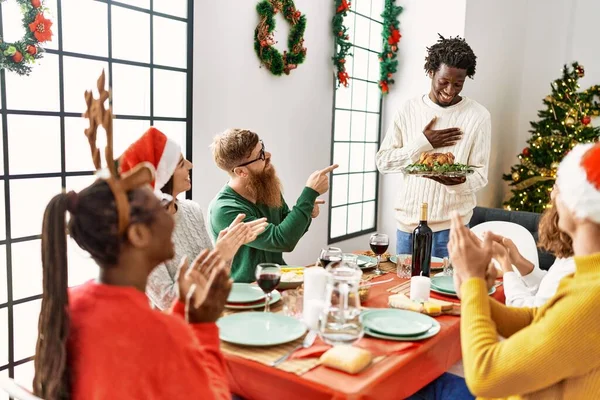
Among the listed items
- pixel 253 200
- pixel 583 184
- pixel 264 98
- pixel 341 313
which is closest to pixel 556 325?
pixel 583 184

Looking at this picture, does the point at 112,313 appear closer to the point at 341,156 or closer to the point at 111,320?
the point at 111,320

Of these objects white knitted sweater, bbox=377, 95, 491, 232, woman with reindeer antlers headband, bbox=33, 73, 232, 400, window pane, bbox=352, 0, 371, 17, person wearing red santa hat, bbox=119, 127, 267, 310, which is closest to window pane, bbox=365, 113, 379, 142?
window pane, bbox=352, 0, 371, 17

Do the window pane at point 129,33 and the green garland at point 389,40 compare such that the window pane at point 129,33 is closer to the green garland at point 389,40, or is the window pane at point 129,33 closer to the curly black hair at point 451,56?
the curly black hair at point 451,56

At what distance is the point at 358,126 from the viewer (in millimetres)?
4762

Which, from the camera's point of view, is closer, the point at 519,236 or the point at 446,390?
the point at 446,390

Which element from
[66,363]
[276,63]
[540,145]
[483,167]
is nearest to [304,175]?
[276,63]

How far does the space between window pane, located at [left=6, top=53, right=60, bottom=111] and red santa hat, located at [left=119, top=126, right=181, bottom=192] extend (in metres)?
0.89

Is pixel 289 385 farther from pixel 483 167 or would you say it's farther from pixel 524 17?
pixel 524 17

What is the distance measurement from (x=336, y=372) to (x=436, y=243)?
1.87m

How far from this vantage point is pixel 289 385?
4.27 ft

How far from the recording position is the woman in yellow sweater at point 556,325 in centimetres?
109

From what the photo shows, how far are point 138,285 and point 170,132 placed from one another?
6.79 ft

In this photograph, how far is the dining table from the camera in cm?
126

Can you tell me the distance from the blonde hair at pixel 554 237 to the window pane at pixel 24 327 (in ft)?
7.27
